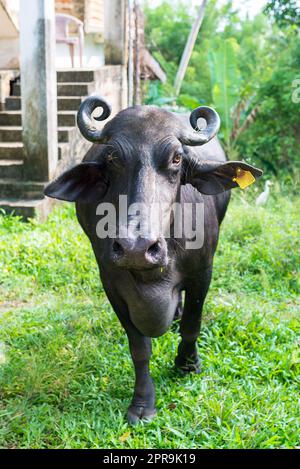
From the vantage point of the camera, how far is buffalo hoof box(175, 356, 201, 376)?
11.5 ft

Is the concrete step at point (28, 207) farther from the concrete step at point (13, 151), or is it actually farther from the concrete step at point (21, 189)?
the concrete step at point (13, 151)

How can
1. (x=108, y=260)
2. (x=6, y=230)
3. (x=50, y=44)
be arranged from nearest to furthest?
1. (x=108, y=260)
2. (x=6, y=230)
3. (x=50, y=44)

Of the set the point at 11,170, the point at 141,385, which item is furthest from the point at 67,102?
the point at 141,385

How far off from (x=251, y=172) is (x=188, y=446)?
1.41 metres

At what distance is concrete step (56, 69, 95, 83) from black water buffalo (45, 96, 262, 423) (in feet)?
16.1

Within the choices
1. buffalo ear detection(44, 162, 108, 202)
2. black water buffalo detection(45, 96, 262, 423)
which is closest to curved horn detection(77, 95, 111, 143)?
black water buffalo detection(45, 96, 262, 423)

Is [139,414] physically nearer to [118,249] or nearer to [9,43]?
[118,249]

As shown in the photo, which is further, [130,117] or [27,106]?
[27,106]

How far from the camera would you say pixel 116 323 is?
13.7 ft

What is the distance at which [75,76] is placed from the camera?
7977 millimetres

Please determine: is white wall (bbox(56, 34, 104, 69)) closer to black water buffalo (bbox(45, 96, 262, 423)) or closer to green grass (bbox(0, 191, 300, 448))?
green grass (bbox(0, 191, 300, 448))

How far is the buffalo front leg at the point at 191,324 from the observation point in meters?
3.28
